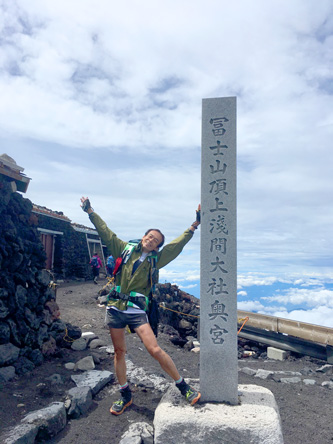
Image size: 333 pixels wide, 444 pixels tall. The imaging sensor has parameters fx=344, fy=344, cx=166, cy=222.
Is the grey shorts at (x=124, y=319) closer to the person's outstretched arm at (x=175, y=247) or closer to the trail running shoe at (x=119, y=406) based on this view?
the person's outstretched arm at (x=175, y=247)

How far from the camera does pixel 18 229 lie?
6035 mm

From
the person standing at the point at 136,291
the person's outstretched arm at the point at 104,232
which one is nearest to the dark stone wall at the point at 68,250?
the person's outstretched arm at the point at 104,232

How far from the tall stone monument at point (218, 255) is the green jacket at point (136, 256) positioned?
0.32 m

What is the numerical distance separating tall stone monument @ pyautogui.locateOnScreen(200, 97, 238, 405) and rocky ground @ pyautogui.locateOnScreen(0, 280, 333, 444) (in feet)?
3.22

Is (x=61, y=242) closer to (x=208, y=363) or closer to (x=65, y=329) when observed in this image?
(x=65, y=329)

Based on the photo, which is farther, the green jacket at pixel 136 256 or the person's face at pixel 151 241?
the person's face at pixel 151 241

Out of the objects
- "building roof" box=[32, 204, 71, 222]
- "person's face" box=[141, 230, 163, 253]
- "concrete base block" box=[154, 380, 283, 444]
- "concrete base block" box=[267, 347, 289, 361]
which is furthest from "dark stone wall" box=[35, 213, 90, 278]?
"concrete base block" box=[154, 380, 283, 444]

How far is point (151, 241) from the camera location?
13.2ft

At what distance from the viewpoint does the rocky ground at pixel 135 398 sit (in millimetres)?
3930

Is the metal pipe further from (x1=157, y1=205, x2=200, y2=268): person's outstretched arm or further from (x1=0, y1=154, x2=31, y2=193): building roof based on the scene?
(x1=0, y1=154, x2=31, y2=193): building roof

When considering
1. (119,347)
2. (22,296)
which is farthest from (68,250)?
(119,347)

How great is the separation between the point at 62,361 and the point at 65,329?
84cm

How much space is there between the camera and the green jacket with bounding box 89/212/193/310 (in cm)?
394

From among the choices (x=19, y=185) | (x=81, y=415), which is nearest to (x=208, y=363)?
(x=81, y=415)
